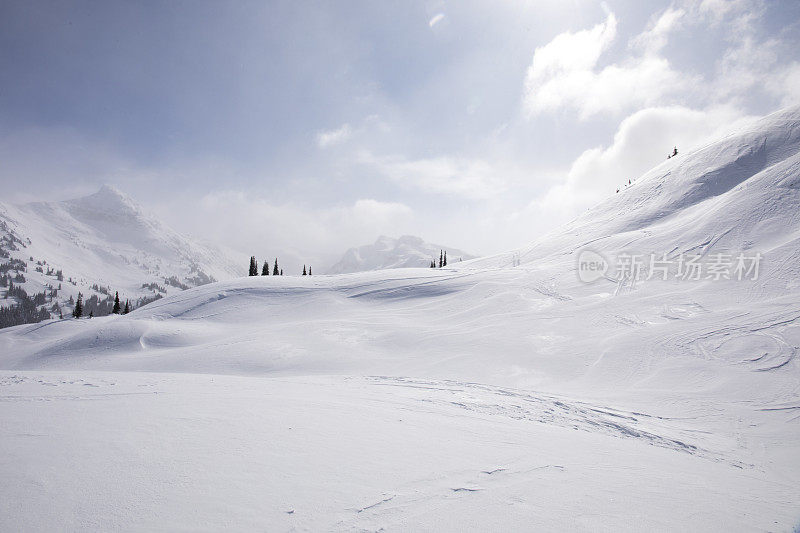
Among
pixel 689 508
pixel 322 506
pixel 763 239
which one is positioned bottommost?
pixel 689 508

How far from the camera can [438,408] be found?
9.01m

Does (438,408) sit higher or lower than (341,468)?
lower

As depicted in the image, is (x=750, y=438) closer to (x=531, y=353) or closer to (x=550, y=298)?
(x=531, y=353)

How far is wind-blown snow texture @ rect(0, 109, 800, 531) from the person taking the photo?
13.8 ft

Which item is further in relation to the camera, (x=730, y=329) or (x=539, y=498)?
(x=730, y=329)

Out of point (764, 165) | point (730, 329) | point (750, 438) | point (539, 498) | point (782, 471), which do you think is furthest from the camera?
point (764, 165)

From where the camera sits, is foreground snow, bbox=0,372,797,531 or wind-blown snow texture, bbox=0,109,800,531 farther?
wind-blown snow texture, bbox=0,109,800,531

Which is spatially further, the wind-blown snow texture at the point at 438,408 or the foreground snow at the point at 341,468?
the wind-blown snow texture at the point at 438,408

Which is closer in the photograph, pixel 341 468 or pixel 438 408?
pixel 341 468

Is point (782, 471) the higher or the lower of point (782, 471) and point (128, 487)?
the lower

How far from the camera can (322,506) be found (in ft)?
13.4

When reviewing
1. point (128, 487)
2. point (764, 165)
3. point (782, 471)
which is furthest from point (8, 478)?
point (764, 165)

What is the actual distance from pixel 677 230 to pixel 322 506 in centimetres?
3746

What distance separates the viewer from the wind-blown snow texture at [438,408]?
420 cm
